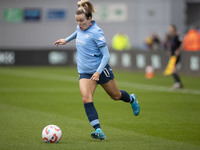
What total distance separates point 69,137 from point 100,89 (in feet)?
37.3

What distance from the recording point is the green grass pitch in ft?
27.8

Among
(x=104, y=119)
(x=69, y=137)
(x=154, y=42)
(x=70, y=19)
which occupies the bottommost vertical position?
(x=154, y=42)

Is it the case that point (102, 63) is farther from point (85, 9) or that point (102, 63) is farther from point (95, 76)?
point (85, 9)

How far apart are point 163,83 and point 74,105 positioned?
28.6ft

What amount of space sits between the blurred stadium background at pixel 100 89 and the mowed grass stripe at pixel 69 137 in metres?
0.02

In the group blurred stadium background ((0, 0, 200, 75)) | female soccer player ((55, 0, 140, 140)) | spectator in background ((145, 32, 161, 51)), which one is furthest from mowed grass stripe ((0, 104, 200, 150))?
blurred stadium background ((0, 0, 200, 75))

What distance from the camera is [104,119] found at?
11.6m

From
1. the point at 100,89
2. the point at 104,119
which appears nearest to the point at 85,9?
the point at 104,119

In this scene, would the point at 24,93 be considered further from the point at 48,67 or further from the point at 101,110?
the point at 48,67

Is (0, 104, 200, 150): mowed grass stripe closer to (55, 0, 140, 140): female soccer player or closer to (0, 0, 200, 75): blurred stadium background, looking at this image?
(55, 0, 140, 140): female soccer player

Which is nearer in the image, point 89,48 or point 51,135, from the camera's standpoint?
point 51,135

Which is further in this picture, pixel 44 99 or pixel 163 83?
pixel 163 83

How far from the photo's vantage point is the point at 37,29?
41.8m

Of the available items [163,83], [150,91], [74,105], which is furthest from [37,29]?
[74,105]
